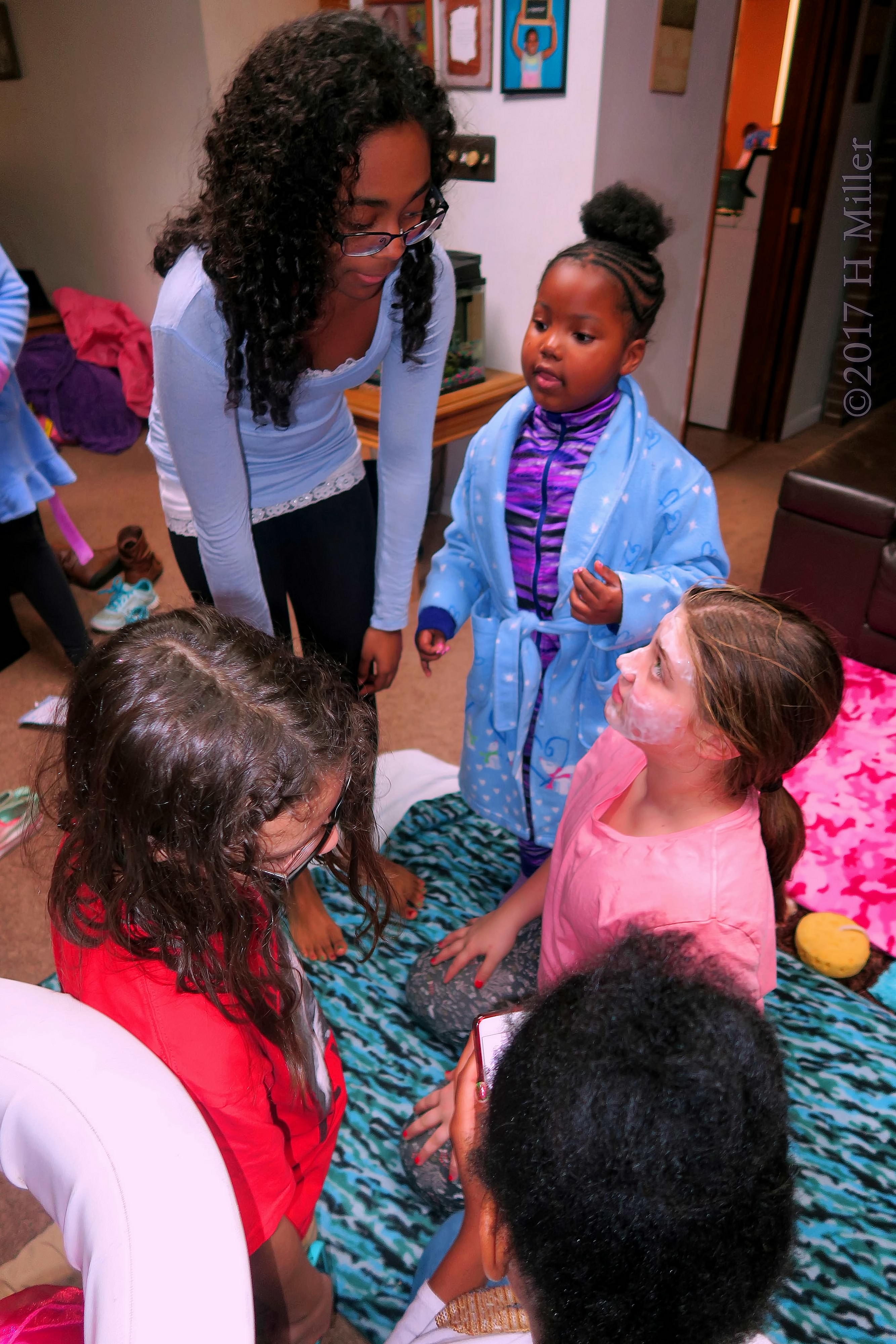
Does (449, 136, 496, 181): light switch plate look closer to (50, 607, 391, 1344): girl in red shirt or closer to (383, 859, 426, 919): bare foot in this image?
(383, 859, 426, 919): bare foot

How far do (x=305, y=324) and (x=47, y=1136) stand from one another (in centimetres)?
86

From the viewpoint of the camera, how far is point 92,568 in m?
2.77

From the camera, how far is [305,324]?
39.9 inches

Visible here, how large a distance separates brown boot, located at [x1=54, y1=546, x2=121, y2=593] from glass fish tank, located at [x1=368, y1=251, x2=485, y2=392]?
106 centimetres

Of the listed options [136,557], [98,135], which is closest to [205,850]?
[136,557]

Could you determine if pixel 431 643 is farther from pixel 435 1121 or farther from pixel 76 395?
pixel 76 395

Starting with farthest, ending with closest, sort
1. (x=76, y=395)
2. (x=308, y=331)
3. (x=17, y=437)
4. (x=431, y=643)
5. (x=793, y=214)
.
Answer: (x=76, y=395), (x=793, y=214), (x=17, y=437), (x=431, y=643), (x=308, y=331)

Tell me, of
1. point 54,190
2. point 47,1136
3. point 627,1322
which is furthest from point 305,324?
point 54,190

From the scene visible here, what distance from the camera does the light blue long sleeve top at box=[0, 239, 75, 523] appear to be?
1.78 metres

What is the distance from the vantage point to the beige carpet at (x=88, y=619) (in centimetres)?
156

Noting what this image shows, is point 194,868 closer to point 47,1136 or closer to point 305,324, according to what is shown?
point 47,1136

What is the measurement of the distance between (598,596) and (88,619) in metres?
2.04

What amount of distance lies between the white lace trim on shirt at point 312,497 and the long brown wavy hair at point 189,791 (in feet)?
1.55

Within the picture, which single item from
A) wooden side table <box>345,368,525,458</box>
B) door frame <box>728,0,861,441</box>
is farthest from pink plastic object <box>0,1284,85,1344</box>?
door frame <box>728,0,861,441</box>
